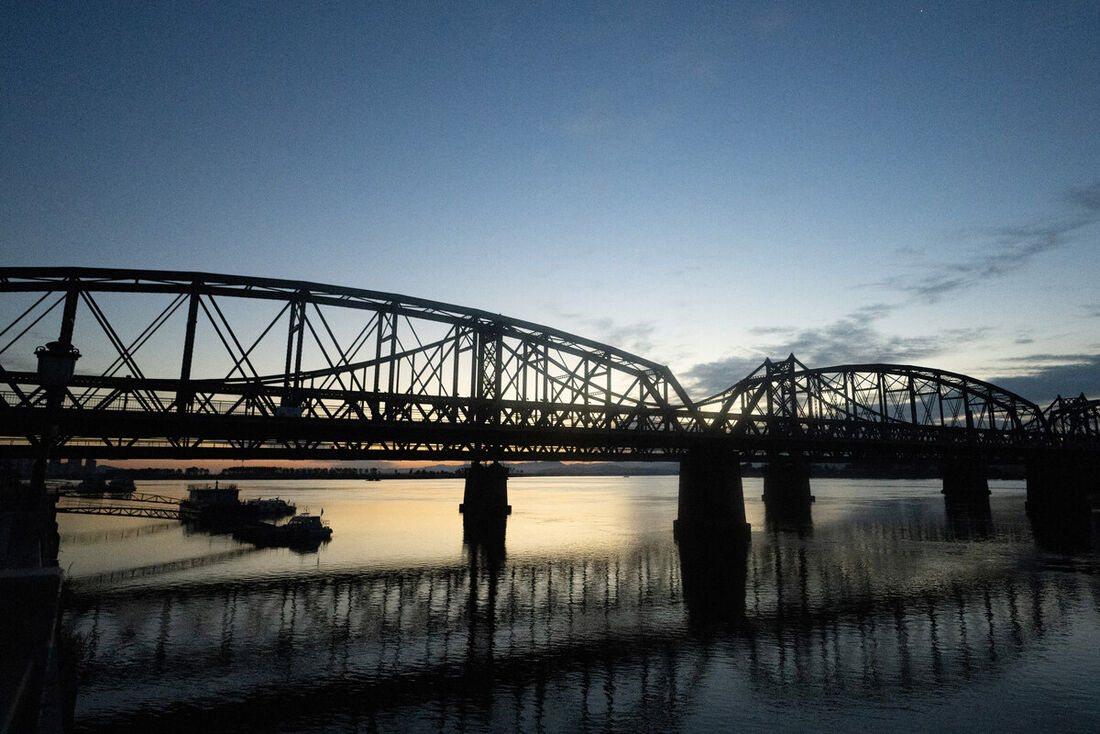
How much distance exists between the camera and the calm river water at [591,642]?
65.2ft

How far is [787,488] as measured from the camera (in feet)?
385

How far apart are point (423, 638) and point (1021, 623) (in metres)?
29.1

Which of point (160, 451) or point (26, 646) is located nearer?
point (26, 646)

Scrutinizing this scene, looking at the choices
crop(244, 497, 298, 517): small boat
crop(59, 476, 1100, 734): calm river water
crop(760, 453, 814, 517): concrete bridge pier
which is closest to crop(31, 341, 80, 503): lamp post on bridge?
crop(59, 476, 1100, 734): calm river water

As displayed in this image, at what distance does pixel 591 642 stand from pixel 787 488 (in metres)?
99.1

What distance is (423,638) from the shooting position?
95.9 ft

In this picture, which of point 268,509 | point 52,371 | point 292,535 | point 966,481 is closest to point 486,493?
point 292,535

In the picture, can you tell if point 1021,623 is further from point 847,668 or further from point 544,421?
point 544,421

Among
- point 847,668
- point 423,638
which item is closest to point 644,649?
point 847,668

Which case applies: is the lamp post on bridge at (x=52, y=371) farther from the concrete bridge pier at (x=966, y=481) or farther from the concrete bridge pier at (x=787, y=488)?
the concrete bridge pier at (x=966, y=481)

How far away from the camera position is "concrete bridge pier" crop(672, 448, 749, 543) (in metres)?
63.8

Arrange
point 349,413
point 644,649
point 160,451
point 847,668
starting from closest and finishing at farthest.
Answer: point 847,668, point 644,649, point 160,451, point 349,413

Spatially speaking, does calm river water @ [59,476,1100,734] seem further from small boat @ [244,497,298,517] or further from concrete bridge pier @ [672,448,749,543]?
small boat @ [244,497,298,517]

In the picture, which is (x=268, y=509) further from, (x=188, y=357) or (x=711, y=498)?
(x=711, y=498)
